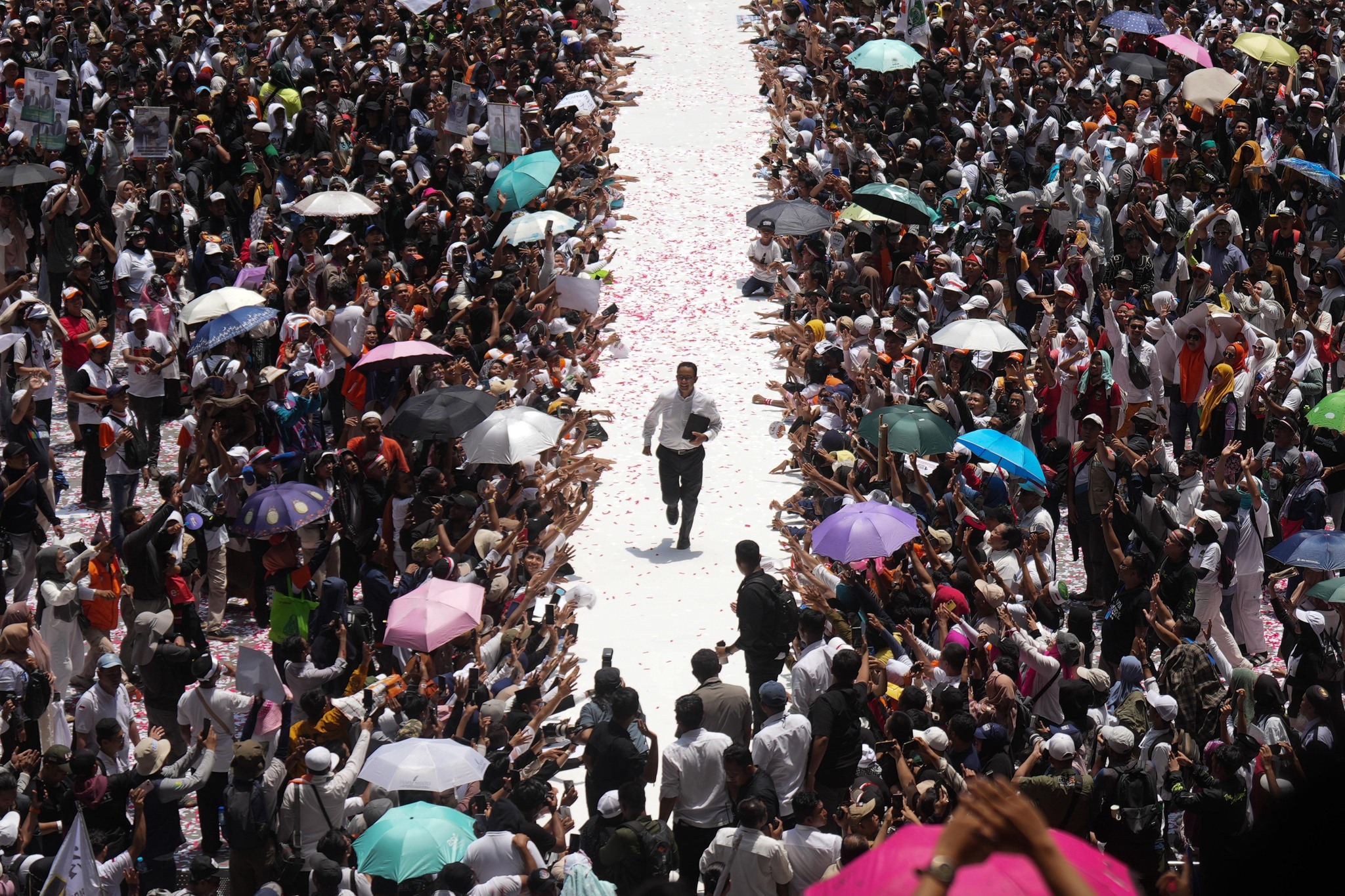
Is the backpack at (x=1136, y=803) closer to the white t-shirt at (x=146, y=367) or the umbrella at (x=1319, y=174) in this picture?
the white t-shirt at (x=146, y=367)

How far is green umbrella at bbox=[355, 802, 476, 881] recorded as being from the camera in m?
9.20

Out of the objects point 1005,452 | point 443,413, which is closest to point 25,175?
point 443,413

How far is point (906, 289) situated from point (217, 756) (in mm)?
9732

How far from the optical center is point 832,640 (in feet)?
37.2

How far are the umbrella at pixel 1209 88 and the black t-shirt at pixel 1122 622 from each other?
1009 cm

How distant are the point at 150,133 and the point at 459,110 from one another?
421 cm

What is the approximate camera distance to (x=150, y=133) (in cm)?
1930

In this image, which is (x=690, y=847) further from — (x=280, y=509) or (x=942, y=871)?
(x=942, y=871)

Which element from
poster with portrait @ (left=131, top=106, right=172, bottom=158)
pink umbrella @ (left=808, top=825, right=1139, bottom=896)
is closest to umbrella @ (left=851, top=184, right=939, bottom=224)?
poster with portrait @ (left=131, top=106, right=172, bottom=158)

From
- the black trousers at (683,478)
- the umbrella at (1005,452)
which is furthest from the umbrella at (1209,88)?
the black trousers at (683,478)

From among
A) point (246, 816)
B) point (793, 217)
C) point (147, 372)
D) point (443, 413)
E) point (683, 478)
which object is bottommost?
point (683, 478)

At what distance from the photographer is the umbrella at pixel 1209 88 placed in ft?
66.8

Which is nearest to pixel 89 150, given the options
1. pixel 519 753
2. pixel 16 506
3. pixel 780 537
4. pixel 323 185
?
pixel 323 185

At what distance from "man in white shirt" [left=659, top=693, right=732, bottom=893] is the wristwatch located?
6273 mm
